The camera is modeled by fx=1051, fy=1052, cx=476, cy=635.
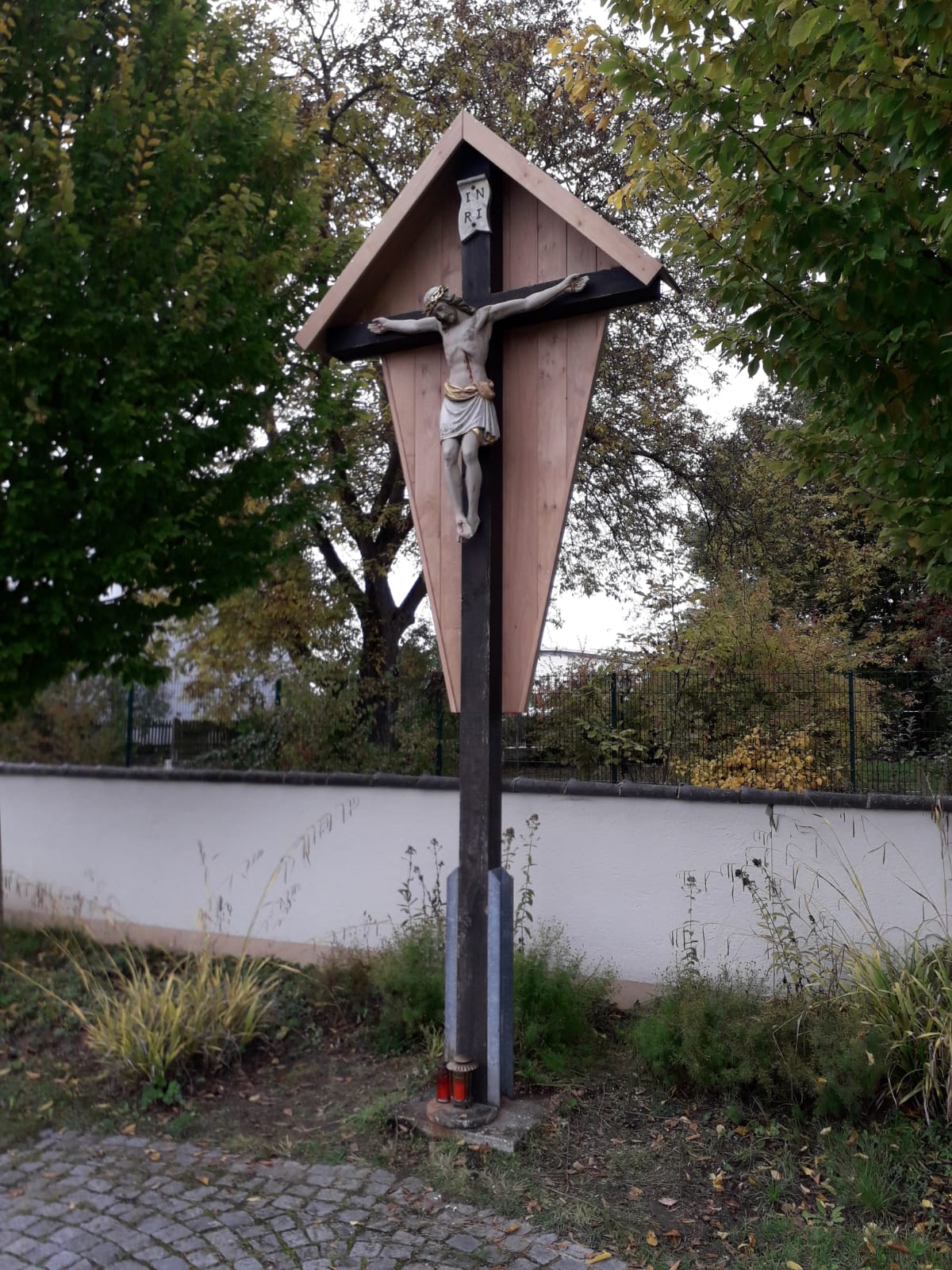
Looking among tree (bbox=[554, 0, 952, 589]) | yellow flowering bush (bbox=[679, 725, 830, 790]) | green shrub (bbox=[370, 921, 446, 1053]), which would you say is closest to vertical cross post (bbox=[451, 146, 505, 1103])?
green shrub (bbox=[370, 921, 446, 1053])

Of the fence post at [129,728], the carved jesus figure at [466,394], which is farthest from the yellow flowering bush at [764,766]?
the fence post at [129,728]

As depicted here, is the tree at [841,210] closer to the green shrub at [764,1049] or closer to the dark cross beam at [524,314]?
the dark cross beam at [524,314]

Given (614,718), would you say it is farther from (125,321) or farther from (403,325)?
(125,321)

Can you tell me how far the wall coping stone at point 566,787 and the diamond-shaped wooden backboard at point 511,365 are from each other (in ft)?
5.16

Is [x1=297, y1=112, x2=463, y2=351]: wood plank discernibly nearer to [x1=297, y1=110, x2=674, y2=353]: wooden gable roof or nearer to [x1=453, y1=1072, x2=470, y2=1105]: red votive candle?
[x1=297, y1=110, x2=674, y2=353]: wooden gable roof

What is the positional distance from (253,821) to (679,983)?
3.48 m

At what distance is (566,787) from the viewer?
242 inches

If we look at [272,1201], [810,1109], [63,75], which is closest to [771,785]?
[810,1109]

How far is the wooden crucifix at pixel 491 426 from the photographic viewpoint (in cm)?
451

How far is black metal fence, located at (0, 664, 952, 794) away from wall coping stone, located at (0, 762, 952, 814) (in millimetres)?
279

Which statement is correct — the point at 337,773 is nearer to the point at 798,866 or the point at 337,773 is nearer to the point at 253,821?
the point at 253,821

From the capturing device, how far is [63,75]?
624 cm

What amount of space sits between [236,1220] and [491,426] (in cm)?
324

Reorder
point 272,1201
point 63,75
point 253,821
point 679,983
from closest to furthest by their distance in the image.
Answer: point 272,1201 → point 679,983 → point 63,75 → point 253,821
